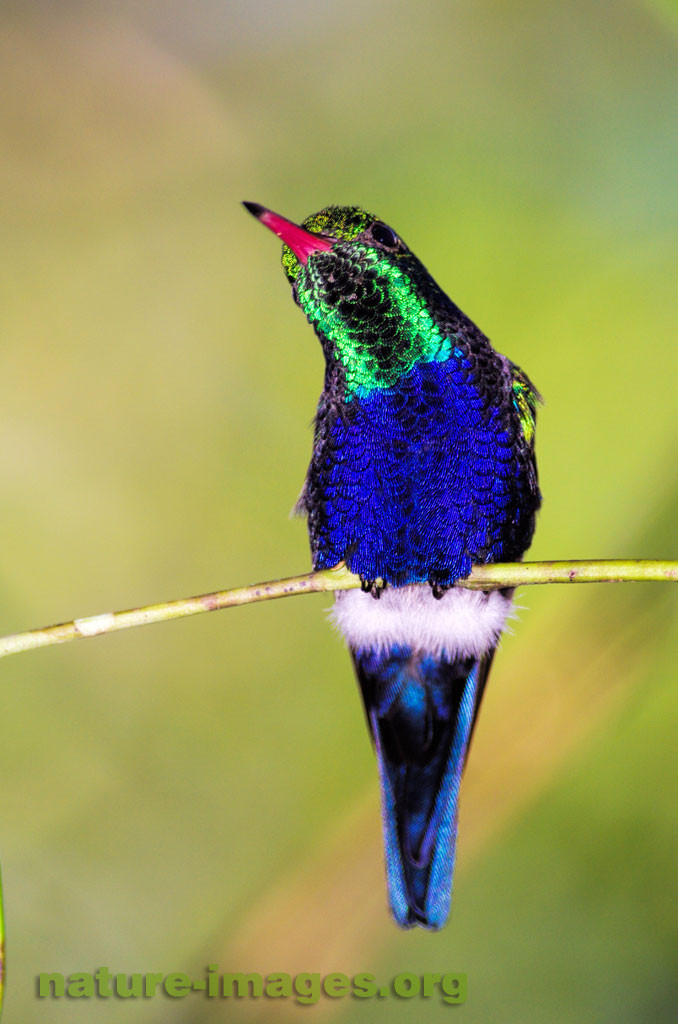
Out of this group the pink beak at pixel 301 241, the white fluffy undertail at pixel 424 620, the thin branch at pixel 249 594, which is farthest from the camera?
the white fluffy undertail at pixel 424 620

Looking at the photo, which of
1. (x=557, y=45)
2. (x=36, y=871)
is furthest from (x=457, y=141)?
(x=36, y=871)

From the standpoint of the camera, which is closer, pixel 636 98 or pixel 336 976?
pixel 336 976

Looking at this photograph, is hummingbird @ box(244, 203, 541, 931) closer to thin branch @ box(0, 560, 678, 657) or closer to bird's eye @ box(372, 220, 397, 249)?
bird's eye @ box(372, 220, 397, 249)

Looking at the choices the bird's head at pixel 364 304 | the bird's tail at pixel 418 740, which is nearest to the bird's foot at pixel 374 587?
the bird's tail at pixel 418 740

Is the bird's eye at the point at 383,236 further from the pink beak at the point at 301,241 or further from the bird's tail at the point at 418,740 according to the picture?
the bird's tail at the point at 418,740

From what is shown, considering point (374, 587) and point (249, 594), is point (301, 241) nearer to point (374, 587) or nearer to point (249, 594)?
point (374, 587)

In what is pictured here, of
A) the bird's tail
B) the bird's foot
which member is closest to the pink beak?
the bird's foot

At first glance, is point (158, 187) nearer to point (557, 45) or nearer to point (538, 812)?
point (557, 45)
